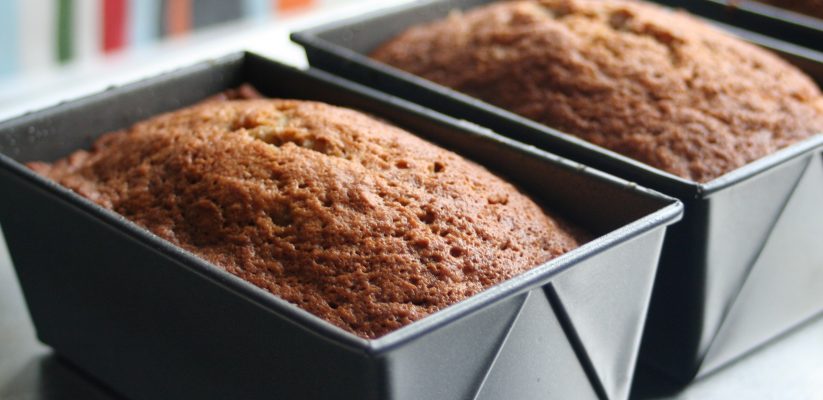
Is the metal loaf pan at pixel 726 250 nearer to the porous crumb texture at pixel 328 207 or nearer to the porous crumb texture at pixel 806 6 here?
the porous crumb texture at pixel 328 207

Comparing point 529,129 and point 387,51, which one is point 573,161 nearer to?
point 529,129

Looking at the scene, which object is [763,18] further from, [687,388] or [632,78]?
[687,388]

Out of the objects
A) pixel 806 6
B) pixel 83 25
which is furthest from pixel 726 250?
pixel 83 25

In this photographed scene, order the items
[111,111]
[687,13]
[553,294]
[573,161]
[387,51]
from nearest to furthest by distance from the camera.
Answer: [553,294] → [573,161] → [111,111] → [387,51] → [687,13]

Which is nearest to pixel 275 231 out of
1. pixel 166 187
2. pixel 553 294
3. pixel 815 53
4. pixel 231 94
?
pixel 166 187

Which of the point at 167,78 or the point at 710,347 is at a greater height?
the point at 167,78

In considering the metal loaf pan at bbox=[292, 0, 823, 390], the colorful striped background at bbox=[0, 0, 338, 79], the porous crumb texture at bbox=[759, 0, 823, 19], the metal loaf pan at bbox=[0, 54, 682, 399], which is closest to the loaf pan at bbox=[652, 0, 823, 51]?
the porous crumb texture at bbox=[759, 0, 823, 19]

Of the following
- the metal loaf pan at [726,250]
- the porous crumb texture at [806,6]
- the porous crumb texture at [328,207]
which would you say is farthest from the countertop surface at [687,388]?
the porous crumb texture at [806,6]
